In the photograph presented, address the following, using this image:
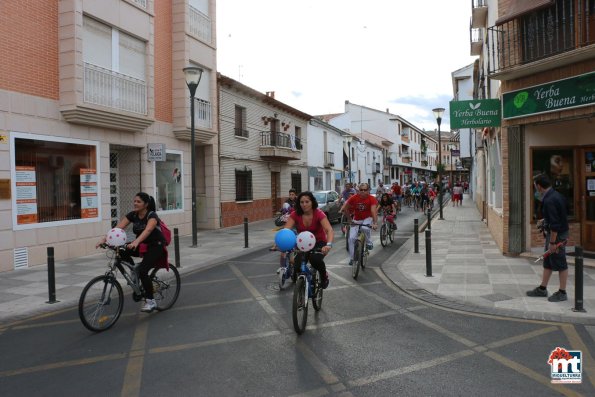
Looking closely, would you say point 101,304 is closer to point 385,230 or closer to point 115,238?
point 115,238

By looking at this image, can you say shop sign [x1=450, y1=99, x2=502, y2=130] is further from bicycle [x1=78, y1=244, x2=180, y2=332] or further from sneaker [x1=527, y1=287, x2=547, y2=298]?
bicycle [x1=78, y1=244, x2=180, y2=332]

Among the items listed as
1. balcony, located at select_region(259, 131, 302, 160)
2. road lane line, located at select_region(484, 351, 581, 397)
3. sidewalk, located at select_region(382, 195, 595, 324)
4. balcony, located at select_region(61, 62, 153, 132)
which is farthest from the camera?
balcony, located at select_region(259, 131, 302, 160)

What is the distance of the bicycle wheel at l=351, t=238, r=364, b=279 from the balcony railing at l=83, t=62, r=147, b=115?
7.64m

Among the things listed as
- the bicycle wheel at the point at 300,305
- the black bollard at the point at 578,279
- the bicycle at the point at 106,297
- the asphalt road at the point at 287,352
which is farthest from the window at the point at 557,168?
the bicycle at the point at 106,297

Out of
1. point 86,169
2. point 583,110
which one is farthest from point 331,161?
point 583,110

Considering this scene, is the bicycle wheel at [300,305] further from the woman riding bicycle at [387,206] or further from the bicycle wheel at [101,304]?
the woman riding bicycle at [387,206]

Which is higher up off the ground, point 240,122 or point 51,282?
point 240,122

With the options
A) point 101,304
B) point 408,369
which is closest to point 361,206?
point 408,369

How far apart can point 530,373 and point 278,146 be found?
831 inches

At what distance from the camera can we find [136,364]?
14.5 feet

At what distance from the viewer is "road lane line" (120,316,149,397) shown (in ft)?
12.6

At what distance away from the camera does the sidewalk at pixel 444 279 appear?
636 cm

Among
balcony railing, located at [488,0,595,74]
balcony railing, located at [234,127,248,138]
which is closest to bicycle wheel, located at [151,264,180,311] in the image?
balcony railing, located at [488,0,595,74]

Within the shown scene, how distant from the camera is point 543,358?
14.7 ft
